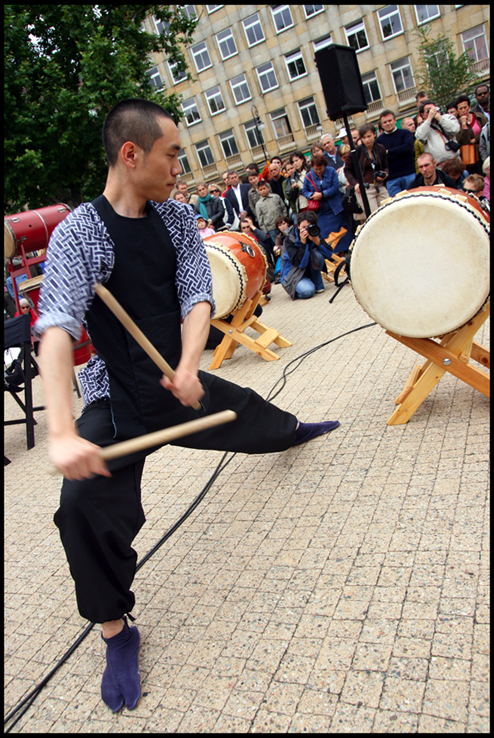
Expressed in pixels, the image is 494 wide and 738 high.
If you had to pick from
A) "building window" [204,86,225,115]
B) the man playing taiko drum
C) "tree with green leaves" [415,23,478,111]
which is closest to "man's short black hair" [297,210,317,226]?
the man playing taiko drum

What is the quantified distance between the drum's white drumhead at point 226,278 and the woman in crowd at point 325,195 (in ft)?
9.53

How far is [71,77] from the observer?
1514 cm

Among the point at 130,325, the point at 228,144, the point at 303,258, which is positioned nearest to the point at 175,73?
the point at 303,258

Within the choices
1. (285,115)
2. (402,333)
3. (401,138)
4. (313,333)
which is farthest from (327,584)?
(285,115)

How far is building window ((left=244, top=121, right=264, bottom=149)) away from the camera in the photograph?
35.8 metres

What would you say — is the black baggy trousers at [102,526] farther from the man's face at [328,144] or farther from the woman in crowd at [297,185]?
the man's face at [328,144]

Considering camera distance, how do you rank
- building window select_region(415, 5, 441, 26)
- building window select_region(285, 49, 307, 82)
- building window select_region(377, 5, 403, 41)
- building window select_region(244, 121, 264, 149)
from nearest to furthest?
building window select_region(415, 5, 441, 26) < building window select_region(377, 5, 403, 41) < building window select_region(285, 49, 307, 82) < building window select_region(244, 121, 264, 149)

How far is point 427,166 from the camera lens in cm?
600

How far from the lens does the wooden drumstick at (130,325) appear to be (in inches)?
67.0

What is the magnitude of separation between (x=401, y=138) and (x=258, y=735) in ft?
24.2

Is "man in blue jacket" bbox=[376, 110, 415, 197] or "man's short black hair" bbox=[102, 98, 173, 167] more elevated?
"man's short black hair" bbox=[102, 98, 173, 167]

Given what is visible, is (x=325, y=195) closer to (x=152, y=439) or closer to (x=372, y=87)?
(x=152, y=439)

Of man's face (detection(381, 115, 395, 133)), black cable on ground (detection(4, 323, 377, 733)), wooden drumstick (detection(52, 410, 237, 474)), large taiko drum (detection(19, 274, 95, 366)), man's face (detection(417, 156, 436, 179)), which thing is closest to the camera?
wooden drumstick (detection(52, 410, 237, 474))

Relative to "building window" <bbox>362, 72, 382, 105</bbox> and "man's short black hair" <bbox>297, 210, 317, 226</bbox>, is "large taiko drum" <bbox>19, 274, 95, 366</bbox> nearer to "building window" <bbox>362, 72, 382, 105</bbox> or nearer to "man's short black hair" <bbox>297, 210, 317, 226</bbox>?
"man's short black hair" <bbox>297, 210, 317, 226</bbox>
